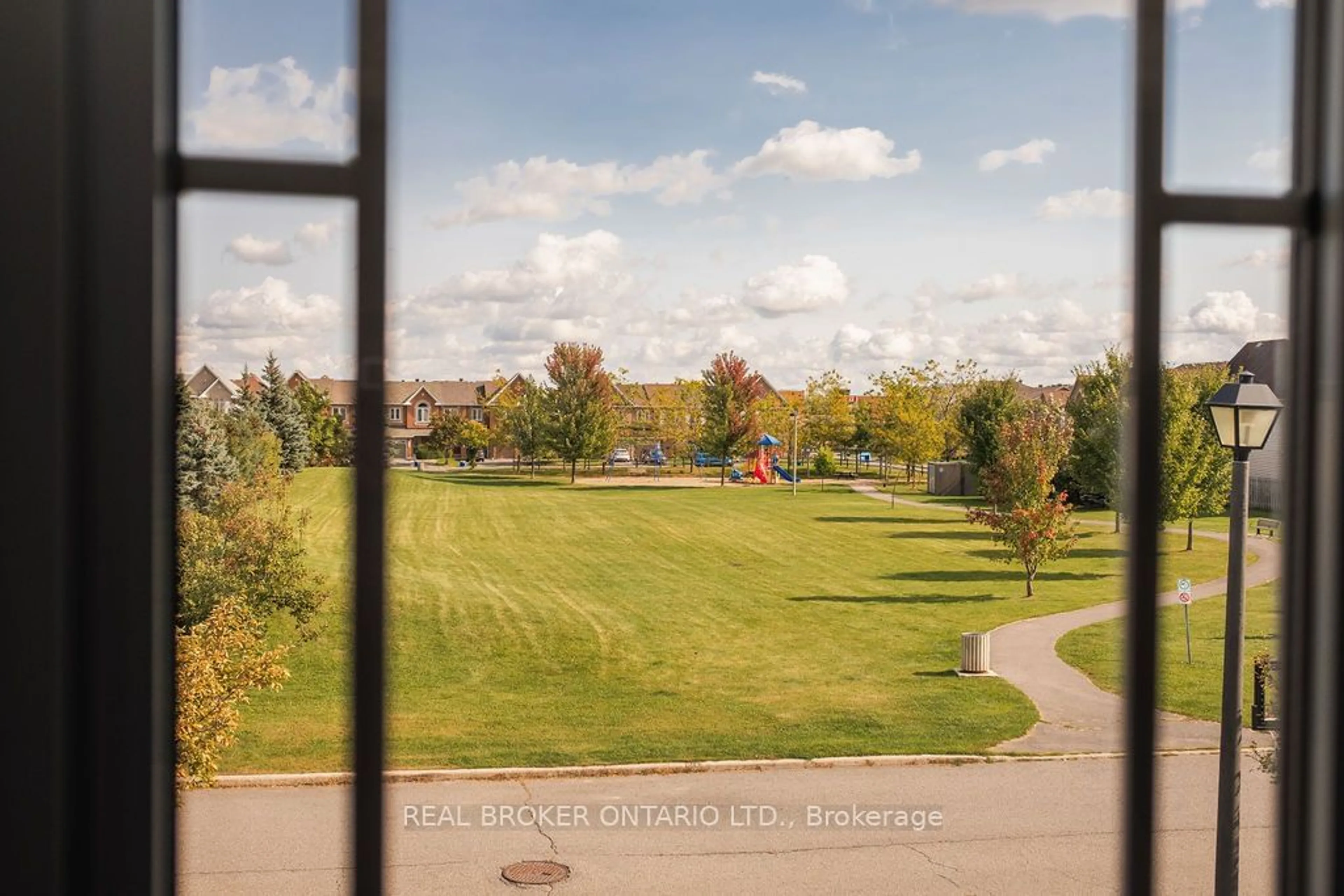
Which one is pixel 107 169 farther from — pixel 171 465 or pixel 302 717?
pixel 302 717

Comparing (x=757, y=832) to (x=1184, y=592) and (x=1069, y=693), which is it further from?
(x=1069, y=693)

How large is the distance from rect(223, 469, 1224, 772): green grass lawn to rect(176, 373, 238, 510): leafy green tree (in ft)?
8.28

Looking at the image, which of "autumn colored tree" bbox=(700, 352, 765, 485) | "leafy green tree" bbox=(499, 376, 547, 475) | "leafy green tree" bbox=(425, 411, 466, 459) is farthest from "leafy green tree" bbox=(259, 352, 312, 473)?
"autumn colored tree" bbox=(700, 352, 765, 485)

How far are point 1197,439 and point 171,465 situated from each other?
16.8 meters

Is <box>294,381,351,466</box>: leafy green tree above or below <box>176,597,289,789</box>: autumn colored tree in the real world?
above

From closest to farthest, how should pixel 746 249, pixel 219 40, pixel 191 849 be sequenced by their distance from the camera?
pixel 219 40
pixel 191 849
pixel 746 249

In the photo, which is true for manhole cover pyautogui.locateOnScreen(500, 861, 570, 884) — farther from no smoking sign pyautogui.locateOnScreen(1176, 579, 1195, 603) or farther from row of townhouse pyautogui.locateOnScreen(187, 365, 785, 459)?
row of townhouse pyautogui.locateOnScreen(187, 365, 785, 459)

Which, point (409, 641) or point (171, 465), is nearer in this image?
point (171, 465)

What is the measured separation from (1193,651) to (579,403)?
874 inches

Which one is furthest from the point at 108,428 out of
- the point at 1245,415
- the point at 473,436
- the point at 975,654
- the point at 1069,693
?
the point at 473,436

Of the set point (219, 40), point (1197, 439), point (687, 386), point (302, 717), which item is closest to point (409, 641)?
point (302, 717)

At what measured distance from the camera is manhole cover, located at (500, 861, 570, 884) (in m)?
8.18

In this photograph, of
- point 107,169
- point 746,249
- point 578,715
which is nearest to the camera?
point 107,169

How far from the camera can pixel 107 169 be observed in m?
0.80
